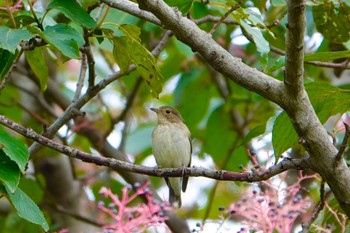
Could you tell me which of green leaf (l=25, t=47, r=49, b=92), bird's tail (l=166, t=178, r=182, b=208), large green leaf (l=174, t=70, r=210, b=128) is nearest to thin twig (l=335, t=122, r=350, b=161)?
green leaf (l=25, t=47, r=49, b=92)

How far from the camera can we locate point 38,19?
3.62 m

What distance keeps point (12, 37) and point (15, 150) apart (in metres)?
0.44

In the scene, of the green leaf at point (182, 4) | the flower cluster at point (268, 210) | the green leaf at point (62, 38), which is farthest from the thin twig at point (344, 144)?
the green leaf at point (62, 38)

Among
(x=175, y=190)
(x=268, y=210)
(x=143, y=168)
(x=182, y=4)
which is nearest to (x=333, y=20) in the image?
(x=182, y=4)

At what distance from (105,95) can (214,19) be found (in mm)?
4609

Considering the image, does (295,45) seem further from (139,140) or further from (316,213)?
(139,140)

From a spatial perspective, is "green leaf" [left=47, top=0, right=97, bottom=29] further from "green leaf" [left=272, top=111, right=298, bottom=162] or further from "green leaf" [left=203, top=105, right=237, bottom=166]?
"green leaf" [left=203, top=105, right=237, bottom=166]

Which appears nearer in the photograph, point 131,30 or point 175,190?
point 131,30

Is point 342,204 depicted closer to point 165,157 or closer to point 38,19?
point 38,19

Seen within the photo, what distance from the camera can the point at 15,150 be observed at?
3121mm

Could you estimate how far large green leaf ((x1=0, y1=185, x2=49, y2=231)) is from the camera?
127 inches

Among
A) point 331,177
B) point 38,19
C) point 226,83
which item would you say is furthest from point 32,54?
point 226,83

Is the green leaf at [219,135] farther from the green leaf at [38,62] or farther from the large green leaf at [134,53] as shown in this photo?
the large green leaf at [134,53]

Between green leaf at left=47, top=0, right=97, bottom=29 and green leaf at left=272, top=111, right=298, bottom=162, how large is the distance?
85cm
